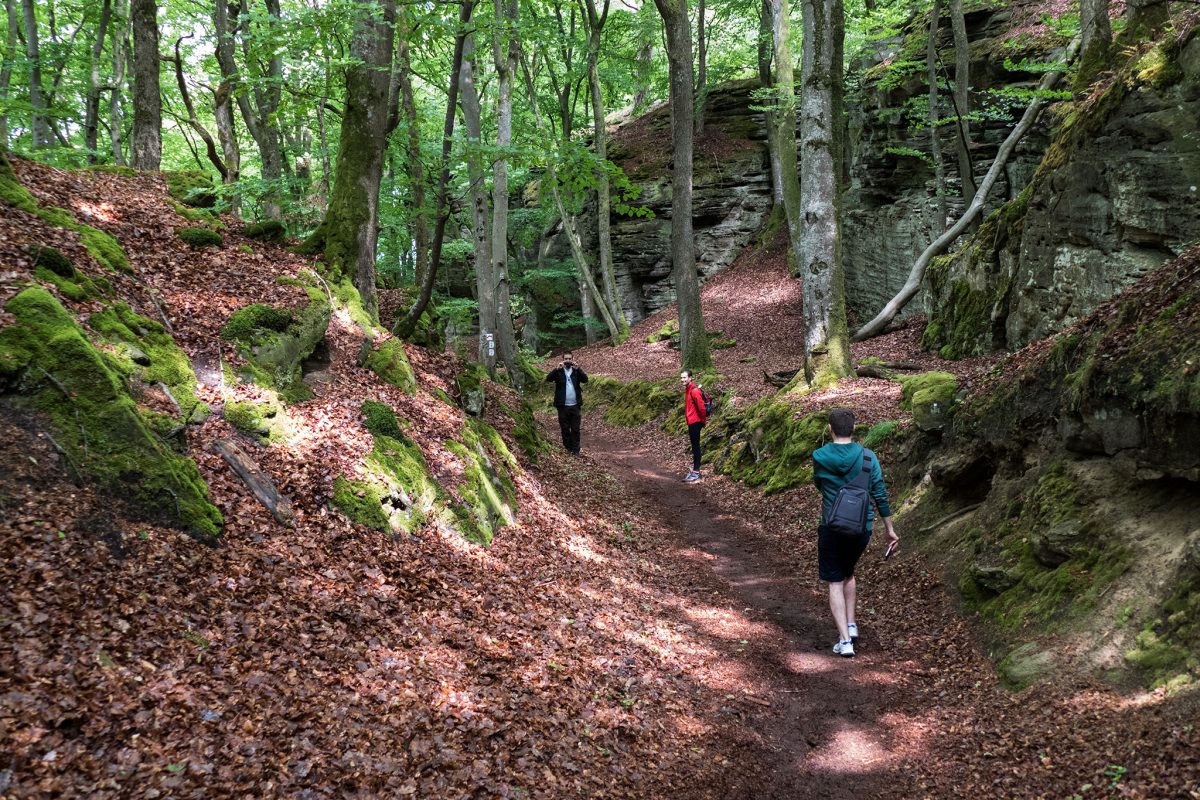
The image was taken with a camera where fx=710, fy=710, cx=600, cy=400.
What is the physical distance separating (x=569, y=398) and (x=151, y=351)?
342 inches

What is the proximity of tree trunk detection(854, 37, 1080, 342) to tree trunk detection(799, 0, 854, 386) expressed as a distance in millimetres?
5349

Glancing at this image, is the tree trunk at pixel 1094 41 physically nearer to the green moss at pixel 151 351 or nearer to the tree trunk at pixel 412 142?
the tree trunk at pixel 412 142

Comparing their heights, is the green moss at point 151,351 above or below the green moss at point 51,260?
below

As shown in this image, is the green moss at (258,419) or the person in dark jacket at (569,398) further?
the person in dark jacket at (569,398)

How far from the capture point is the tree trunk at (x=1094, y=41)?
38.5ft

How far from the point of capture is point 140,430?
471cm

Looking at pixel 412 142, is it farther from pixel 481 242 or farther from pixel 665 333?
pixel 665 333

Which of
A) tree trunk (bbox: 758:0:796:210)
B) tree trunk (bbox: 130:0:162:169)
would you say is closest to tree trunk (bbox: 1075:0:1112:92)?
tree trunk (bbox: 758:0:796:210)

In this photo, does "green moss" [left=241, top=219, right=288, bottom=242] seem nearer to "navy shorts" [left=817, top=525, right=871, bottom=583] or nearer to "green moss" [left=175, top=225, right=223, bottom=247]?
"green moss" [left=175, top=225, right=223, bottom=247]

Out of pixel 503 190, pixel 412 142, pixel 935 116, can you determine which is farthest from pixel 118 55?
pixel 935 116

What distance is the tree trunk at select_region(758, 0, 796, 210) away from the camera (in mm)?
26516

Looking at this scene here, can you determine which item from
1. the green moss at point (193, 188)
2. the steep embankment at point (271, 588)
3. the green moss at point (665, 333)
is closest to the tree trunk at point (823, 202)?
the steep embankment at point (271, 588)

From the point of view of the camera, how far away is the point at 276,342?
739cm

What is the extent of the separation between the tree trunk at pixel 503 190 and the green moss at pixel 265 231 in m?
5.72
